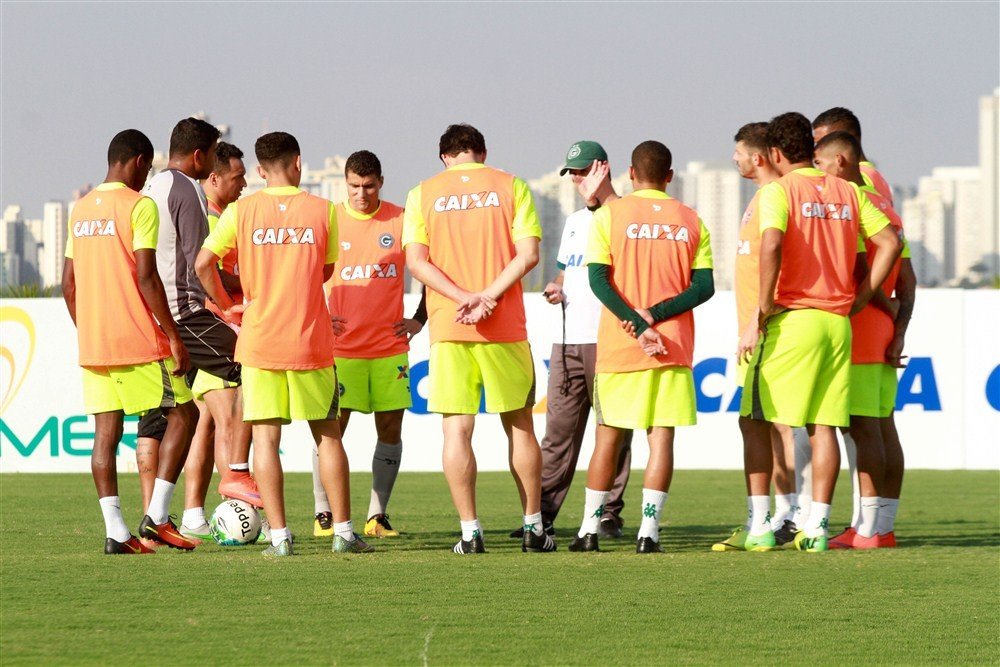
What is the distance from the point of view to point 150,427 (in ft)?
26.3

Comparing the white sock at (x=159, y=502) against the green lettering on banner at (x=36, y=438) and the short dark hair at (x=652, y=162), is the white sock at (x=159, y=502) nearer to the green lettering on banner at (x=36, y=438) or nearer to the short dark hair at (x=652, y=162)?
the short dark hair at (x=652, y=162)

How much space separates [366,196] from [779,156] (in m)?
2.63

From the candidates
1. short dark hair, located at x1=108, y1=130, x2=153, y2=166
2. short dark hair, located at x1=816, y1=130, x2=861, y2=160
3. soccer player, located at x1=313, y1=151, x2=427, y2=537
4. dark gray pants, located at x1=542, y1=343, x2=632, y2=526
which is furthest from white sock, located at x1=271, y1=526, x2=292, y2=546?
short dark hair, located at x1=816, y1=130, x2=861, y2=160

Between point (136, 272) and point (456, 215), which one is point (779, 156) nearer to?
point (456, 215)

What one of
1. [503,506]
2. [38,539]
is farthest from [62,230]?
[38,539]

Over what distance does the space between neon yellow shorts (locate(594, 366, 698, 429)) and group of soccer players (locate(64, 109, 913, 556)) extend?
0.01m

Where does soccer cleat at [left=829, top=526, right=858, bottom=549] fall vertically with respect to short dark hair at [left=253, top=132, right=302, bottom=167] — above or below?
below

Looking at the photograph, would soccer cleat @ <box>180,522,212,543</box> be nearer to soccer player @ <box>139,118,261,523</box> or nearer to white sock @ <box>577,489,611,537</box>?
soccer player @ <box>139,118,261,523</box>

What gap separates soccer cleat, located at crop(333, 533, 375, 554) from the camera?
24.9 feet

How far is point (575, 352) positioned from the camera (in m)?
9.00

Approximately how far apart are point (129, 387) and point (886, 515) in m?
4.18

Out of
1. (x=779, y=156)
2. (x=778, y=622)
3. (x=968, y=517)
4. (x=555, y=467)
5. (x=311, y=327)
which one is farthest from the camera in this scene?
(x=968, y=517)

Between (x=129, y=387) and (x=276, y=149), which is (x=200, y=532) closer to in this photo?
(x=129, y=387)

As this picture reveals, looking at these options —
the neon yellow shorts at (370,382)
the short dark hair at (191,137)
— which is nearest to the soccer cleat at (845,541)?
the neon yellow shorts at (370,382)
